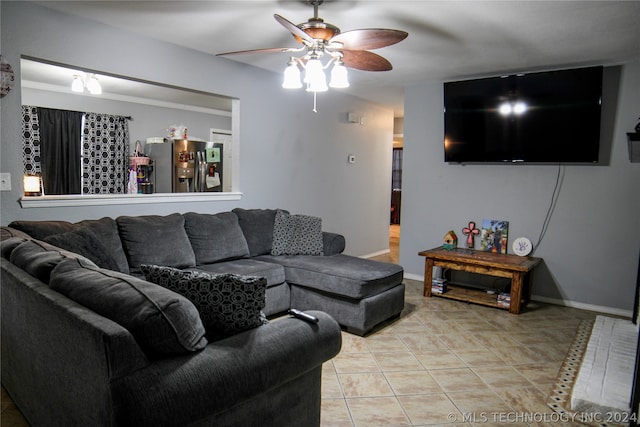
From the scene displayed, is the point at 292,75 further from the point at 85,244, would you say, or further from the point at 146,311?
the point at 146,311

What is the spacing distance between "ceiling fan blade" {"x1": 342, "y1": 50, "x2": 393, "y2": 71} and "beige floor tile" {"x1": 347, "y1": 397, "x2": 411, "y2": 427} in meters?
2.18

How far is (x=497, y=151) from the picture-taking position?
14.6 ft

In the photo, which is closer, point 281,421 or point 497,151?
point 281,421

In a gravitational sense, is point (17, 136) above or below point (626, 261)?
above

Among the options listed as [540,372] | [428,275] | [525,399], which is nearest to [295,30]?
[525,399]

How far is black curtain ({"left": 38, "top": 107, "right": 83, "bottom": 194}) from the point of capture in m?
5.60

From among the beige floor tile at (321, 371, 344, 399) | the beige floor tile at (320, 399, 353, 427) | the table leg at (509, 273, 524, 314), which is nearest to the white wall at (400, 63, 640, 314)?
the table leg at (509, 273, 524, 314)

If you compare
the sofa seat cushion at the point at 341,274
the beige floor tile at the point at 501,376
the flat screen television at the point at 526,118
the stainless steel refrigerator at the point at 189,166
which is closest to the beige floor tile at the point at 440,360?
the beige floor tile at the point at 501,376

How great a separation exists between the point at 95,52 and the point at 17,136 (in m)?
0.87

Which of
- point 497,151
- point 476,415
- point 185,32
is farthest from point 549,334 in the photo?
point 185,32

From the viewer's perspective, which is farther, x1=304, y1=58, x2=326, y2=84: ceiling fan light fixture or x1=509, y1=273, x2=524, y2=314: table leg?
x1=509, y1=273, x2=524, y2=314: table leg

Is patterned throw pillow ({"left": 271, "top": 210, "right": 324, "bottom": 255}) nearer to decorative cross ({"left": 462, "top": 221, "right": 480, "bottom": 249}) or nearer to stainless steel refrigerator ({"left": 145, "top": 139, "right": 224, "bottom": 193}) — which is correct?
decorative cross ({"left": 462, "top": 221, "right": 480, "bottom": 249})

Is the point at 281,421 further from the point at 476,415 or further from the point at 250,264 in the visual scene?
the point at 250,264

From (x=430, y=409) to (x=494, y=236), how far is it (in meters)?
2.85
